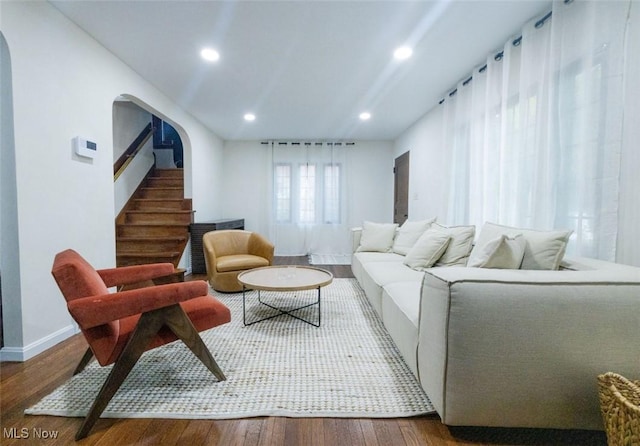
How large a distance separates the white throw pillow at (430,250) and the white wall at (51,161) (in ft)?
9.29

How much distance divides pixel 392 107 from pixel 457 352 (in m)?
3.71

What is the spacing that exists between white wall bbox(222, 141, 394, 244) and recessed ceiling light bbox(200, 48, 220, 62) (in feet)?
10.8

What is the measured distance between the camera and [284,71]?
2.97m

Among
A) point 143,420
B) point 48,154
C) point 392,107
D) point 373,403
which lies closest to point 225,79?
point 48,154

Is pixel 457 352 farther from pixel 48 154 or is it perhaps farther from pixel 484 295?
pixel 48 154

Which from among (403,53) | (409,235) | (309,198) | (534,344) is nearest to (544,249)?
(534,344)

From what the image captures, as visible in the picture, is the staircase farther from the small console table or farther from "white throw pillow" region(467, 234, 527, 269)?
"white throw pillow" region(467, 234, 527, 269)

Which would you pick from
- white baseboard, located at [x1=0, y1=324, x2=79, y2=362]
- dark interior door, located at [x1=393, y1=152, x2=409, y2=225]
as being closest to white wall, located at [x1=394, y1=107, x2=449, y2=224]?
dark interior door, located at [x1=393, y1=152, x2=409, y2=225]

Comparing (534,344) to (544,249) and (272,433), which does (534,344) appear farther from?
(272,433)

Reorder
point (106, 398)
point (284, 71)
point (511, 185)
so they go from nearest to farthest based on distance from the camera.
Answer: point (106, 398), point (511, 185), point (284, 71)

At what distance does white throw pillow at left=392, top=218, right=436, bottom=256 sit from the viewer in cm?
327

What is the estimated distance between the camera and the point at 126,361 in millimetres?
1338

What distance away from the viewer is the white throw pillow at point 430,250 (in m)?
2.56

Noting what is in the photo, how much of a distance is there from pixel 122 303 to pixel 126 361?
299 millimetres
